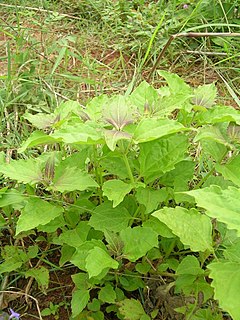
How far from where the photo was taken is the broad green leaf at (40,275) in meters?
1.58

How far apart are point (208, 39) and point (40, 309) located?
5.79 ft

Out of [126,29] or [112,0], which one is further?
[112,0]

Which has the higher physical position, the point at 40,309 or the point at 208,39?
the point at 208,39

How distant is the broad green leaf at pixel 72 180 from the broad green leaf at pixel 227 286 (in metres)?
0.42

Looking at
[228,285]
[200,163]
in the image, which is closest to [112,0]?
[200,163]

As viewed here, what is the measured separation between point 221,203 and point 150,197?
1.30ft

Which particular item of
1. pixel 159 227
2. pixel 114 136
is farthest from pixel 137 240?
pixel 114 136

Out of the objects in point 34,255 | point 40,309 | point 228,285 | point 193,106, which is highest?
point 193,106

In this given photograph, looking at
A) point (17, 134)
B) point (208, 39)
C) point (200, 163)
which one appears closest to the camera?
point (200, 163)

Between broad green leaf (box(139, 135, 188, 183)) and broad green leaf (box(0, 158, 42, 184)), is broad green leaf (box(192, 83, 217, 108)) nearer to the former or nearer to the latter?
broad green leaf (box(139, 135, 188, 183))

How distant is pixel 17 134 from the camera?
215cm

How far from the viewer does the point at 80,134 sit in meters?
1.28

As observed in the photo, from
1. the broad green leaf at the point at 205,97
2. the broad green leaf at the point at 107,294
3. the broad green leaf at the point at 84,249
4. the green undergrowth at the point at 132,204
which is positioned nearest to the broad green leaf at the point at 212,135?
the green undergrowth at the point at 132,204

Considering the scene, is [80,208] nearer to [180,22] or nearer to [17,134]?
[17,134]
